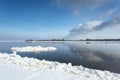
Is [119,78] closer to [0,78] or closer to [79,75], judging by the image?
[79,75]

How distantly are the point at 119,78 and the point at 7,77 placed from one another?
5.98m

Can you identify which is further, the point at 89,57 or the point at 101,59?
the point at 89,57

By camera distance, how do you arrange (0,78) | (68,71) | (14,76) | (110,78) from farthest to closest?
(68,71), (110,78), (14,76), (0,78)

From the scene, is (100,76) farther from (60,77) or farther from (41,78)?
(41,78)

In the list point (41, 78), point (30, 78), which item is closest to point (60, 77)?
point (41, 78)

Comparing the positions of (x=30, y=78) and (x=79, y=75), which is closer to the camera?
(x=30, y=78)

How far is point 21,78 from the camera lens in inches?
287

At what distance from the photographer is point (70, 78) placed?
25.1 feet

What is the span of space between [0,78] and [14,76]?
2.31 ft

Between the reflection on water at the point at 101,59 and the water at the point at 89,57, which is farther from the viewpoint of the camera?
the water at the point at 89,57

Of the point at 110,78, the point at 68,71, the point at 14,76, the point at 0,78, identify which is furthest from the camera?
the point at 68,71

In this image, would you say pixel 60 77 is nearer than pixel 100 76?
Yes

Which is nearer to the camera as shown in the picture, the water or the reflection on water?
the reflection on water

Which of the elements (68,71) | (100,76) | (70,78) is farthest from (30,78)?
(100,76)
